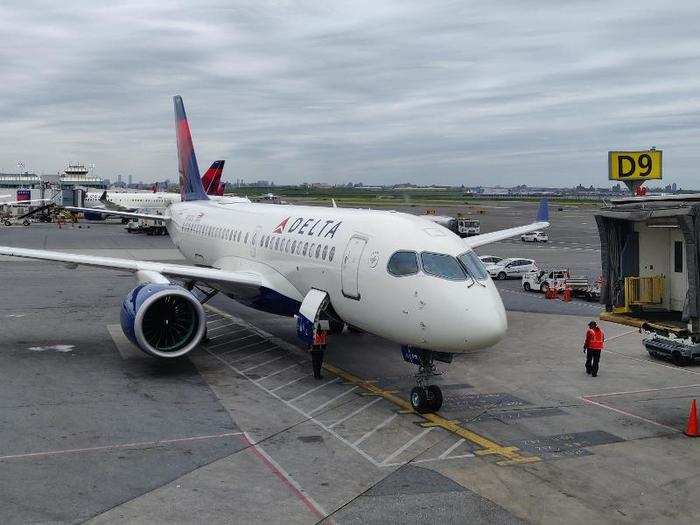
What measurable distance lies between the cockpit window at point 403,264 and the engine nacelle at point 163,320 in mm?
6637

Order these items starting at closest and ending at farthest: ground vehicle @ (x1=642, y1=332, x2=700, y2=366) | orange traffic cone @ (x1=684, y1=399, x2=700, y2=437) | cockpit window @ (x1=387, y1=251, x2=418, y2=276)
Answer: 1. orange traffic cone @ (x1=684, y1=399, x2=700, y2=437)
2. cockpit window @ (x1=387, y1=251, x2=418, y2=276)
3. ground vehicle @ (x1=642, y1=332, x2=700, y2=366)

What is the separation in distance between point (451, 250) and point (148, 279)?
34.7 feet

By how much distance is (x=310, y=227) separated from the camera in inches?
910

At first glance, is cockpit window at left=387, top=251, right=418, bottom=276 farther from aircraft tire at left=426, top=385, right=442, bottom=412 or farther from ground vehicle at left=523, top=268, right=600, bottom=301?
ground vehicle at left=523, top=268, right=600, bottom=301

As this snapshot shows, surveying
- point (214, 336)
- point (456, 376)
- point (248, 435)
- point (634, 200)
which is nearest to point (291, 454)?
point (248, 435)

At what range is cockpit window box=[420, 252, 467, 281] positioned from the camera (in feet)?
55.9

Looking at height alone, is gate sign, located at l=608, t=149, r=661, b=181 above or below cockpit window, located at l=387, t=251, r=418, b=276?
above

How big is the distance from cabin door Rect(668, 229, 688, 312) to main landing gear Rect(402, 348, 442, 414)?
6289 mm

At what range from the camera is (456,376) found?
855 inches

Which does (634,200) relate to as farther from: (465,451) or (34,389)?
(34,389)

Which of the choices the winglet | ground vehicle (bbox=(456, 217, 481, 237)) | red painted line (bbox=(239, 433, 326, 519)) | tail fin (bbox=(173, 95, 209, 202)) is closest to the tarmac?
red painted line (bbox=(239, 433, 326, 519))

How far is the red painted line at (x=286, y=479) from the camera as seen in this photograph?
12341mm

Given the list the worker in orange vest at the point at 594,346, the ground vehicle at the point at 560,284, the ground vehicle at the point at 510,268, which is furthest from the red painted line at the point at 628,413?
the ground vehicle at the point at 510,268

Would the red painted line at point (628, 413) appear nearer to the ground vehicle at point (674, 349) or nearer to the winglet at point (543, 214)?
the ground vehicle at point (674, 349)
